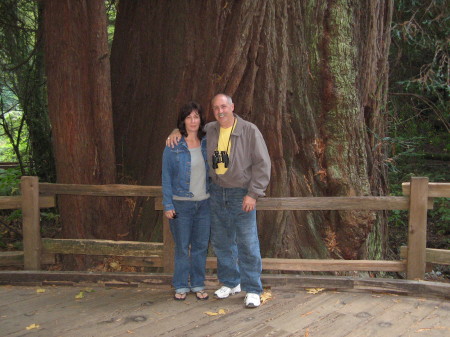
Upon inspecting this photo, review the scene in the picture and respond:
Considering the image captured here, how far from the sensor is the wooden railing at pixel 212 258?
4.45m

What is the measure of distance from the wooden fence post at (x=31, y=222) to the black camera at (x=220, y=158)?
194 centimetres

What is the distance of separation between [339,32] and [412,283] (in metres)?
2.92

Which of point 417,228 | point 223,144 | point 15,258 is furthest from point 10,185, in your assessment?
point 417,228

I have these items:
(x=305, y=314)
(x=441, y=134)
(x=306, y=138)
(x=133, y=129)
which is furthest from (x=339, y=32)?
(x=441, y=134)

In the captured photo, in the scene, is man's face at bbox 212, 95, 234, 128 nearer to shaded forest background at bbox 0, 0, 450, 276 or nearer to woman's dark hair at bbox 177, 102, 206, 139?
woman's dark hair at bbox 177, 102, 206, 139

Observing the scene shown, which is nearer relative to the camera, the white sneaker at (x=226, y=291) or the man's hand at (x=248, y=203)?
the man's hand at (x=248, y=203)

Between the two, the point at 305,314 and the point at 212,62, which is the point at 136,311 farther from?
the point at 212,62

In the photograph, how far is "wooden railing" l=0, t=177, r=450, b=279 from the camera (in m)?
4.45

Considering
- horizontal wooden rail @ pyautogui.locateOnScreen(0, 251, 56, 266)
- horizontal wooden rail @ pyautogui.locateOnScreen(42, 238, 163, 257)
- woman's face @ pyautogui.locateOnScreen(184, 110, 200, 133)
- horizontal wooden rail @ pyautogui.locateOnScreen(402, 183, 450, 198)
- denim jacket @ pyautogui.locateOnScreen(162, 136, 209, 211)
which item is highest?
woman's face @ pyautogui.locateOnScreen(184, 110, 200, 133)

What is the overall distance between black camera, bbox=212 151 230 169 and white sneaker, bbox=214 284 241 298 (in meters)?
1.17

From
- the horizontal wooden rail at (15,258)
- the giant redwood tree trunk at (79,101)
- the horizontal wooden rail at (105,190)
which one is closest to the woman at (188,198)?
the horizontal wooden rail at (105,190)

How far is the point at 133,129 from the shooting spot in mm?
5895

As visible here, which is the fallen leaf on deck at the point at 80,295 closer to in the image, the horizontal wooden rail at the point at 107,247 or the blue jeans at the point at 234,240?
the horizontal wooden rail at the point at 107,247

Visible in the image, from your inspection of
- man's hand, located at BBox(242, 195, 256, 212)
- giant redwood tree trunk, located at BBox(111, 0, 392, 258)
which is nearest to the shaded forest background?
giant redwood tree trunk, located at BBox(111, 0, 392, 258)
